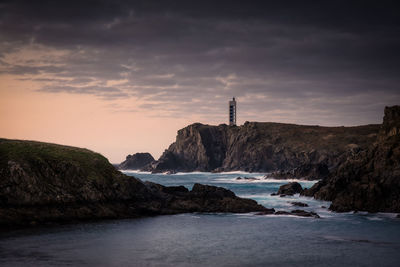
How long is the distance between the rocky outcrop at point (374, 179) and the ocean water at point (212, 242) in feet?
11.8

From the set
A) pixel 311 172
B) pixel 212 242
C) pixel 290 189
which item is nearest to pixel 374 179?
pixel 290 189

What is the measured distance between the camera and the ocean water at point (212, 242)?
28.3 meters

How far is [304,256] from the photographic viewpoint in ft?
98.1

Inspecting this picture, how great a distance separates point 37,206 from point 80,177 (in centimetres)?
610

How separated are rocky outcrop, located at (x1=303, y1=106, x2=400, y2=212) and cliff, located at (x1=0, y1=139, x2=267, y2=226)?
12279mm

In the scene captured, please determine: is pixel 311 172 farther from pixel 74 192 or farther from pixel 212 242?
pixel 212 242

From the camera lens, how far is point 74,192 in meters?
44.6

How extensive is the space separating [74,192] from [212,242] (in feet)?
58.0

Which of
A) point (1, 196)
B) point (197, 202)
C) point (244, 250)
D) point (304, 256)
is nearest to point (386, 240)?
point (304, 256)

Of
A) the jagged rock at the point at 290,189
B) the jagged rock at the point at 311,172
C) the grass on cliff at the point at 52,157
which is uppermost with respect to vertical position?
the grass on cliff at the point at 52,157

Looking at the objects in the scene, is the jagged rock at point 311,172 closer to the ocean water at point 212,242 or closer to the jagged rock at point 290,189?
the jagged rock at point 290,189

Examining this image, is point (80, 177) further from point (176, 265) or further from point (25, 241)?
point (176, 265)

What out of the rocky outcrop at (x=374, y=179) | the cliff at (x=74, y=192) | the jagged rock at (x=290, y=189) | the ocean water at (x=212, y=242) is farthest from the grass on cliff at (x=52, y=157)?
the jagged rock at (x=290, y=189)

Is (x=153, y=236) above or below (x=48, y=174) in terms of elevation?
below
